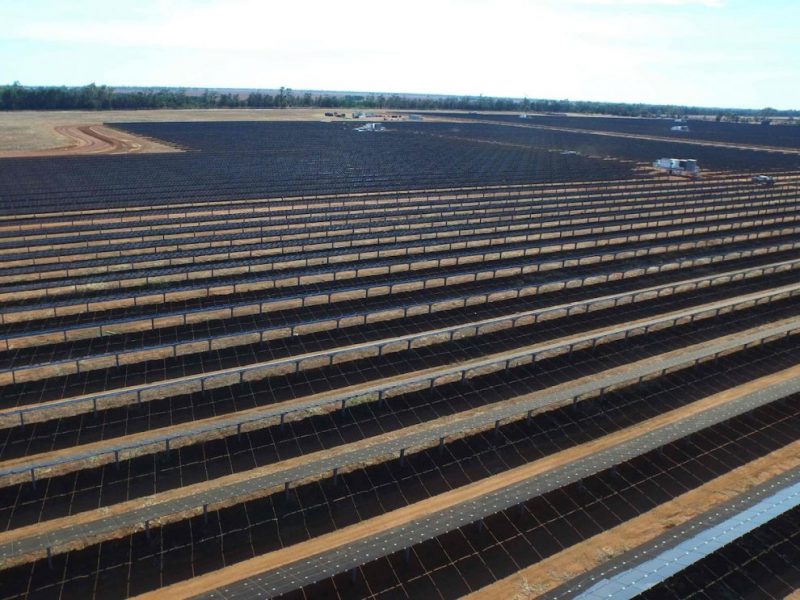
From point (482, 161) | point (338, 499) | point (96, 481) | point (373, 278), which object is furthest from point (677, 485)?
point (482, 161)

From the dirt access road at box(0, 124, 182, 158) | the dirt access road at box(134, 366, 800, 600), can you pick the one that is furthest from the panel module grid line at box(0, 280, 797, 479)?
the dirt access road at box(0, 124, 182, 158)

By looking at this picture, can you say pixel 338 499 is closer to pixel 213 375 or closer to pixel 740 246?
pixel 213 375

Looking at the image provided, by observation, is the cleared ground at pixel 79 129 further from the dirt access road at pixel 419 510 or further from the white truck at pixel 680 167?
the dirt access road at pixel 419 510

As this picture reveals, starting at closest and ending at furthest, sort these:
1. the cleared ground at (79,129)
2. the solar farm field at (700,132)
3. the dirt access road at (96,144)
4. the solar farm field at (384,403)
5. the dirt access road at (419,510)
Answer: the dirt access road at (419,510) < the solar farm field at (384,403) < the dirt access road at (96,144) < the cleared ground at (79,129) < the solar farm field at (700,132)

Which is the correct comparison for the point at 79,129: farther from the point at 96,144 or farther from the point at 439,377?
the point at 439,377

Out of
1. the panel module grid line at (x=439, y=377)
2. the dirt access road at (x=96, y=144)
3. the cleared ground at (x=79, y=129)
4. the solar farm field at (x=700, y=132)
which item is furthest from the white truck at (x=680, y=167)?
the cleared ground at (x=79, y=129)

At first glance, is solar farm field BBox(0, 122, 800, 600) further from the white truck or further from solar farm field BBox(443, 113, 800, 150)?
solar farm field BBox(443, 113, 800, 150)

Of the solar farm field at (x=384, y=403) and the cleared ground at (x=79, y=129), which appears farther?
the cleared ground at (x=79, y=129)
